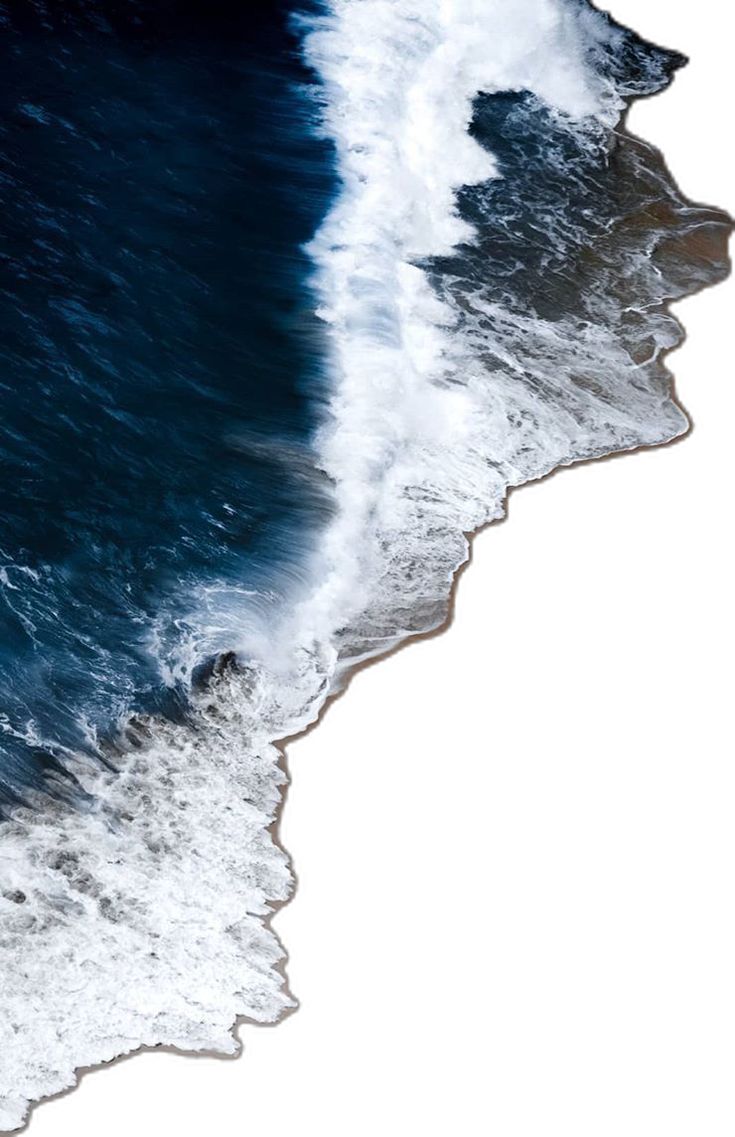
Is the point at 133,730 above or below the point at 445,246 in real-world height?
below


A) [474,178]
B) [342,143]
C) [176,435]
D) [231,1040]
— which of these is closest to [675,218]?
[474,178]

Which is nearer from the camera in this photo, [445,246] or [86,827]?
[86,827]

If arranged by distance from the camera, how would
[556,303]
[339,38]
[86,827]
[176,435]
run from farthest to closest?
[339,38] → [556,303] → [176,435] → [86,827]

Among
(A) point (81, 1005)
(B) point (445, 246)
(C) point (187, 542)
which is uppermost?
(B) point (445, 246)

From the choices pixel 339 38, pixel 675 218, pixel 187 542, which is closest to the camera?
pixel 187 542

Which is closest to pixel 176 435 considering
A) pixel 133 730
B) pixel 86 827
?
pixel 133 730

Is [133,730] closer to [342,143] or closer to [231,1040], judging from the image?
[231,1040]
